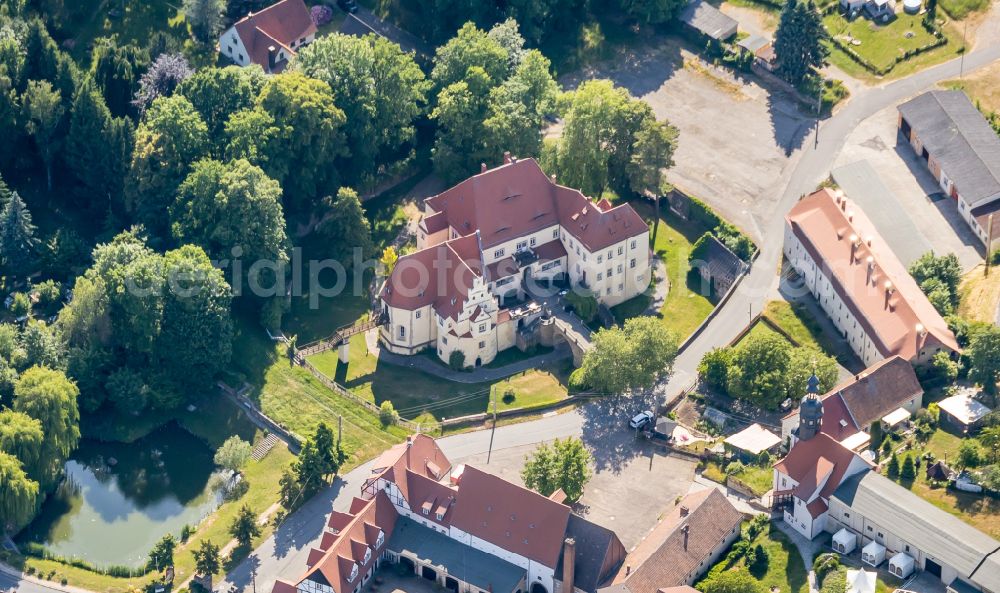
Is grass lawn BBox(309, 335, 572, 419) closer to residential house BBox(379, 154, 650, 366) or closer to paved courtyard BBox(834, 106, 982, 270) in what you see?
residential house BBox(379, 154, 650, 366)

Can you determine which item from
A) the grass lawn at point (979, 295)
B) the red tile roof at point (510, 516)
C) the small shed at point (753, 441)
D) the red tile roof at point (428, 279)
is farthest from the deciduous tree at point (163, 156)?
the grass lawn at point (979, 295)

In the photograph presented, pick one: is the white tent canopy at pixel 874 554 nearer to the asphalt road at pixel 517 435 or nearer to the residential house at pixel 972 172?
the asphalt road at pixel 517 435

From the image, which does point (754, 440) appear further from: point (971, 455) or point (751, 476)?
point (971, 455)

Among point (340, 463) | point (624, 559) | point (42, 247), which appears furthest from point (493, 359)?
point (42, 247)

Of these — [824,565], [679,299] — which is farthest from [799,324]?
[824,565]

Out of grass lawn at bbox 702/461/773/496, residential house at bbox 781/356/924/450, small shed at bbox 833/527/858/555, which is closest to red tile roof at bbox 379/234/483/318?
grass lawn at bbox 702/461/773/496

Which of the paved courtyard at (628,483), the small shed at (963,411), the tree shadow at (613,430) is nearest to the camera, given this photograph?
the paved courtyard at (628,483)
